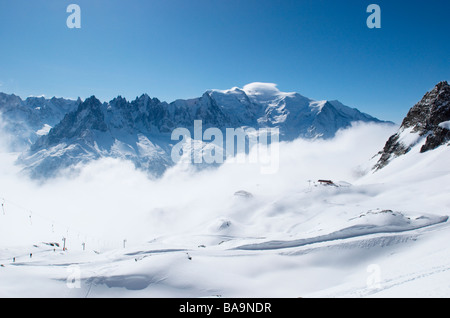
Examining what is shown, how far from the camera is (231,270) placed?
96.6ft

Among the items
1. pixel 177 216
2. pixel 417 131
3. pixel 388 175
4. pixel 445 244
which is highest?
pixel 417 131

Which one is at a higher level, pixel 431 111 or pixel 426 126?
pixel 431 111

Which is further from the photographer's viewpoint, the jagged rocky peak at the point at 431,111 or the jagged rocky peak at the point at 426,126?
the jagged rocky peak at the point at 431,111

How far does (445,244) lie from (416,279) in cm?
1362

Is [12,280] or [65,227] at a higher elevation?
[65,227]

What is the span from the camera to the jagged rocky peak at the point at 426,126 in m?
85.5

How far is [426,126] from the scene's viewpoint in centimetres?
9762

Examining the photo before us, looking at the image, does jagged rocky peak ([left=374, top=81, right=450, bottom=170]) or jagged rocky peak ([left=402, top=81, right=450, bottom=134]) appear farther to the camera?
jagged rocky peak ([left=402, top=81, right=450, bottom=134])

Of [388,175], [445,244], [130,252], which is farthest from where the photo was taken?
[388,175]

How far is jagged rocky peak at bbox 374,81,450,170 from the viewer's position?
281 feet

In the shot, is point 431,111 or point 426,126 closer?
point 426,126
